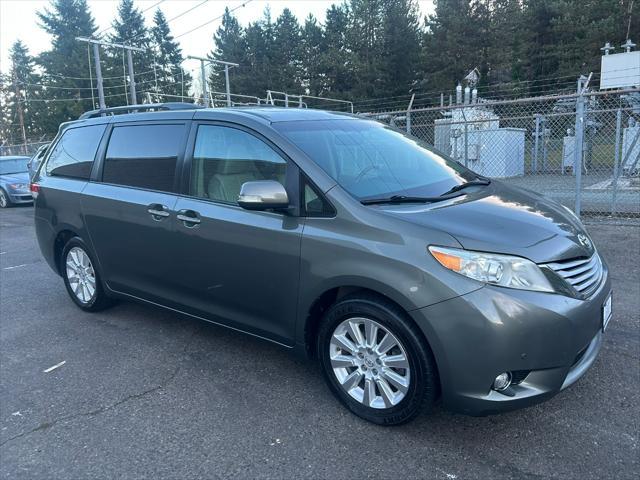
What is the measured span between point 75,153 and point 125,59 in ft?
175

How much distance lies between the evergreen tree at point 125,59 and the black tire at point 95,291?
163ft

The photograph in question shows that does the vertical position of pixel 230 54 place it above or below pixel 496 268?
above

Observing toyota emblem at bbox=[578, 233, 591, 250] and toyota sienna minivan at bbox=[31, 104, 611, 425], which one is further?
toyota emblem at bbox=[578, 233, 591, 250]

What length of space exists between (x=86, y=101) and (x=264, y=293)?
56872 mm

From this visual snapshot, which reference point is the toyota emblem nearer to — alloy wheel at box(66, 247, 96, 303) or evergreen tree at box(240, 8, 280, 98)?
alloy wheel at box(66, 247, 96, 303)

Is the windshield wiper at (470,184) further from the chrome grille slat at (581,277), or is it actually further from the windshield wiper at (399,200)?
the chrome grille slat at (581,277)

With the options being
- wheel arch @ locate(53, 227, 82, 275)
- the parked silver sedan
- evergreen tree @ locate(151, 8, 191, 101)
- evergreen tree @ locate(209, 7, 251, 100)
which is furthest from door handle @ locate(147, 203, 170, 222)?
evergreen tree @ locate(151, 8, 191, 101)

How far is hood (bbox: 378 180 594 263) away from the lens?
2633mm

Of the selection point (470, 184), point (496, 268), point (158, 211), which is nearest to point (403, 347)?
point (496, 268)

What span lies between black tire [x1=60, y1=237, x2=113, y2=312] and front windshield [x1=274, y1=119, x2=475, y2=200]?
236 cm

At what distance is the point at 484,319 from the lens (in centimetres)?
246

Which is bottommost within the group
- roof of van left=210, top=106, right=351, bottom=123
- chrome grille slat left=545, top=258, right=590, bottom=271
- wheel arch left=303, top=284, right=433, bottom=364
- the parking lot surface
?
the parking lot surface

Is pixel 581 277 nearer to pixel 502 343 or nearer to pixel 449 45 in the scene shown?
pixel 502 343

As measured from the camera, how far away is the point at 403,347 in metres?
2.72
